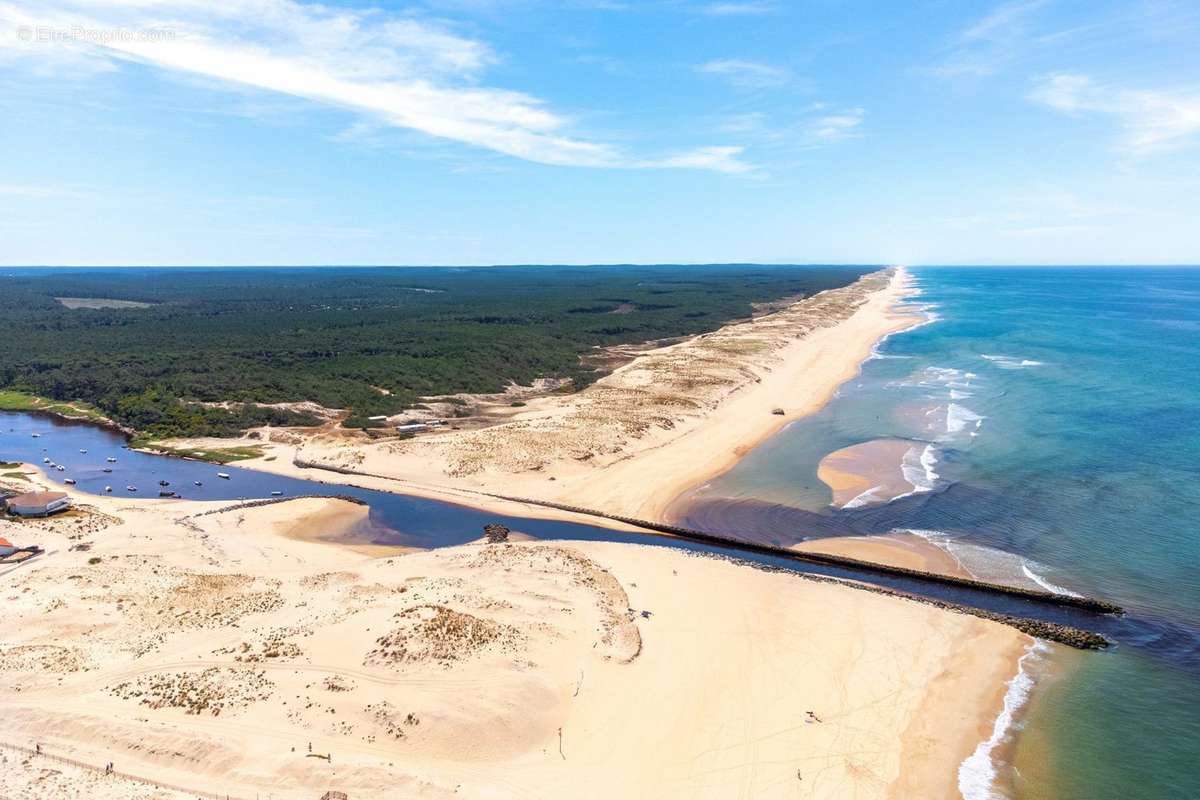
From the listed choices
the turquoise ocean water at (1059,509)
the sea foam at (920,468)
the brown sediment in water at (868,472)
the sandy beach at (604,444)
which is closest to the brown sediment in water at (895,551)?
the turquoise ocean water at (1059,509)

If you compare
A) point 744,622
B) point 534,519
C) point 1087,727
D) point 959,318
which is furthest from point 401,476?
point 959,318

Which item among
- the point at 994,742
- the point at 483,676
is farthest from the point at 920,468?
the point at 483,676

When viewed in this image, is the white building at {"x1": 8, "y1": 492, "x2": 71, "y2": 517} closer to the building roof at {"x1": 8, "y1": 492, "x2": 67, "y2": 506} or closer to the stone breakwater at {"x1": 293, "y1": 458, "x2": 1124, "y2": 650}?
the building roof at {"x1": 8, "y1": 492, "x2": 67, "y2": 506}

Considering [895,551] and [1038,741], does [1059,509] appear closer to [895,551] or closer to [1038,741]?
[895,551]

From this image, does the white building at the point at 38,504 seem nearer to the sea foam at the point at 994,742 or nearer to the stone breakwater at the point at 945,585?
the stone breakwater at the point at 945,585

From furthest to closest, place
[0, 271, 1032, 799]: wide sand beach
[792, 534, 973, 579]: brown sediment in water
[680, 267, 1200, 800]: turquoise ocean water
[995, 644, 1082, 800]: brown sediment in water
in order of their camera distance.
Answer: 1. [792, 534, 973, 579]: brown sediment in water
2. [680, 267, 1200, 800]: turquoise ocean water
3. [995, 644, 1082, 800]: brown sediment in water
4. [0, 271, 1032, 799]: wide sand beach

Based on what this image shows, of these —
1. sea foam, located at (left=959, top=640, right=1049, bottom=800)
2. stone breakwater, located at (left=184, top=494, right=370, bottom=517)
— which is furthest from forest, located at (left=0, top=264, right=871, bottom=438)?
sea foam, located at (left=959, top=640, right=1049, bottom=800)

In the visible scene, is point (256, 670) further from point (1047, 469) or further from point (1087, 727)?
point (1047, 469)
